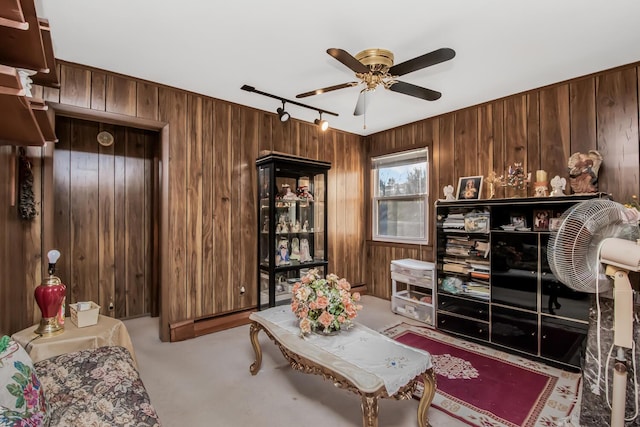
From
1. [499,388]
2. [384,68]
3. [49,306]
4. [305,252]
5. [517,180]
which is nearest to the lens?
[49,306]

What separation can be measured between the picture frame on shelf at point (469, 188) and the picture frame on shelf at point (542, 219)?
0.62 metres

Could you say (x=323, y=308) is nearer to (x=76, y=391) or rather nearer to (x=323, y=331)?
(x=323, y=331)

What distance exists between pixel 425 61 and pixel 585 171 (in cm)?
195

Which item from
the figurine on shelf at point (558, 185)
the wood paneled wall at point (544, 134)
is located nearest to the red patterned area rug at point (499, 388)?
the wood paneled wall at point (544, 134)

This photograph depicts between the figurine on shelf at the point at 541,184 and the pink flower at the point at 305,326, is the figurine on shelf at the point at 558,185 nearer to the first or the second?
the figurine on shelf at the point at 541,184

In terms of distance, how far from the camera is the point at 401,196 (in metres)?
4.60

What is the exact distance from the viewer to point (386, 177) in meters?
4.90

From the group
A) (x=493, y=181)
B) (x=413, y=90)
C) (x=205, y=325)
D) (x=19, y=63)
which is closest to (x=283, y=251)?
(x=205, y=325)

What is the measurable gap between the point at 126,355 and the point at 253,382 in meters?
1.03

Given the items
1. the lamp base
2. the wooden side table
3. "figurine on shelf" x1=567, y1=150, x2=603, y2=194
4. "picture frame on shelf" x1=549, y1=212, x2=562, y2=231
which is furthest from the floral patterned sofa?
"figurine on shelf" x1=567, y1=150, x2=603, y2=194

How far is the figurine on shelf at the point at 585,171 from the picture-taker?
8.91 feet

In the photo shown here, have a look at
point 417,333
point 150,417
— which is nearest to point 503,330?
point 417,333

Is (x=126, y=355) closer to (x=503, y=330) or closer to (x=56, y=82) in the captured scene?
(x=56, y=82)

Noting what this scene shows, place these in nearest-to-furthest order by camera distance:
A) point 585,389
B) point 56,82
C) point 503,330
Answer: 1. point 585,389
2. point 56,82
3. point 503,330
